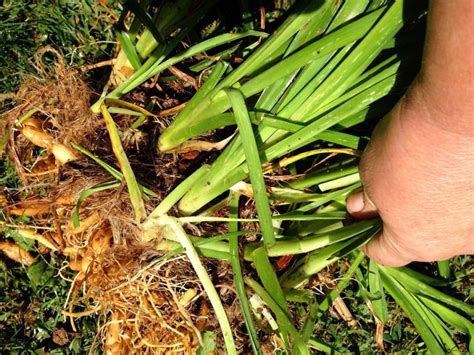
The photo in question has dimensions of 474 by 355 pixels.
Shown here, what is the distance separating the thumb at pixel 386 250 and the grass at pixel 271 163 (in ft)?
0.14

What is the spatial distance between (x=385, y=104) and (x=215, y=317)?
2.07ft

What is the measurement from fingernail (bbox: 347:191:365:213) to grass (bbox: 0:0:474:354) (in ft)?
0.09

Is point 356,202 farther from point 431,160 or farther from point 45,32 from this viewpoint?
point 45,32

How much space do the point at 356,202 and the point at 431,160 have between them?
33 cm

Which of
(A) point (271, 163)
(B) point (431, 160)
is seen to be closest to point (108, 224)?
(A) point (271, 163)

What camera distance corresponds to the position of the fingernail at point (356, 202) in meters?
1.33

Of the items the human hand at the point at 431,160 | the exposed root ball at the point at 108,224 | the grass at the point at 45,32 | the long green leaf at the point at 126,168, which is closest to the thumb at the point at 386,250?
the human hand at the point at 431,160

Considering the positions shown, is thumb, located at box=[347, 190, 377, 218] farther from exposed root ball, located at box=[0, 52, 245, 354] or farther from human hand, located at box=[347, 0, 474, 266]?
exposed root ball, located at box=[0, 52, 245, 354]

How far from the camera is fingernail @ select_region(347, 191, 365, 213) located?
1.33m

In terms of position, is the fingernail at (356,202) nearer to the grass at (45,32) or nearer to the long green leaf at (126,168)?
the long green leaf at (126,168)

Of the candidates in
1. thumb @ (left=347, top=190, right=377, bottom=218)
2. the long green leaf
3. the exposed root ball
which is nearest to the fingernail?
thumb @ (left=347, top=190, right=377, bottom=218)

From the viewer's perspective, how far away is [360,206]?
133 centimetres

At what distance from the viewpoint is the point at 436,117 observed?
0.95 metres

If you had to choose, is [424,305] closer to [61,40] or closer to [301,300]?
[301,300]
